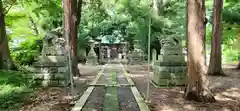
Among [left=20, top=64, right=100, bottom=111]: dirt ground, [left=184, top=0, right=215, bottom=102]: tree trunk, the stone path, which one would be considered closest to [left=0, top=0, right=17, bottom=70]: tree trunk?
[left=20, top=64, right=100, bottom=111]: dirt ground

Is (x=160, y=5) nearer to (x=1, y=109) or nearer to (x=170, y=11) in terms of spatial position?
(x=170, y=11)

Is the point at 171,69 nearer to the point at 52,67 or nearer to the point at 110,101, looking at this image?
the point at 110,101

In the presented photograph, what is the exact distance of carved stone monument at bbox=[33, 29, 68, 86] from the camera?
928 cm

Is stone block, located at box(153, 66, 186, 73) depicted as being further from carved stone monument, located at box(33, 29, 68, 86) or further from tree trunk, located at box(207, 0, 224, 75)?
tree trunk, located at box(207, 0, 224, 75)

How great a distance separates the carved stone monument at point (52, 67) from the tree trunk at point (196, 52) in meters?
4.72

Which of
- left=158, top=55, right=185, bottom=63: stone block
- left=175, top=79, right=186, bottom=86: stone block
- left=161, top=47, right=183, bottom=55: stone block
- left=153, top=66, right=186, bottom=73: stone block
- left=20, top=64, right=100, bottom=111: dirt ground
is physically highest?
left=161, top=47, right=183, bottom=55: stone block

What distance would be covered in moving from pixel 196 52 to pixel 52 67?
5.13 metres

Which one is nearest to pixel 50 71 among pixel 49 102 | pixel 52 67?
pixel 52 67

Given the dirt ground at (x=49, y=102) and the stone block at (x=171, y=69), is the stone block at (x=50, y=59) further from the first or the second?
the stone block at (x=171, y=69)

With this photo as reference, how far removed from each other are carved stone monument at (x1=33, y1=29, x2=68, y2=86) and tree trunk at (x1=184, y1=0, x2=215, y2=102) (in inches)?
186

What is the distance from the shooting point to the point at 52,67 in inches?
368

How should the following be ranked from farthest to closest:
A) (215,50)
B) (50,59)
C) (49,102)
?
(215,50)
(50,59)
(49,102)

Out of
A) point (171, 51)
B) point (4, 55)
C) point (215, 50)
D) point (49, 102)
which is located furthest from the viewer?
point (215, 50)

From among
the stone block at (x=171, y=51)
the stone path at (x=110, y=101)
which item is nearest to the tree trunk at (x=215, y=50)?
the stone block at (x=171, y=51)
